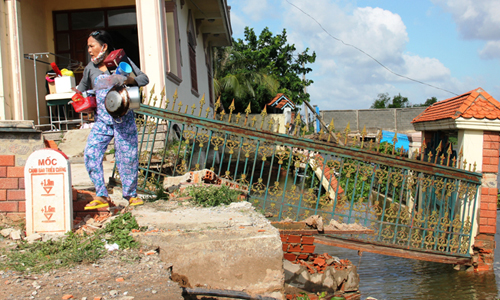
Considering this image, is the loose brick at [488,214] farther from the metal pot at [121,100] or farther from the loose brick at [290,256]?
the metal pot at [121,100]

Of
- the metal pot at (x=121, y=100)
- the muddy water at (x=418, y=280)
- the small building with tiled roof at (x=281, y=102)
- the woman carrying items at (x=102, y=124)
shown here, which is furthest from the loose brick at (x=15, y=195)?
the small building with tiled roof at (x=281, y=102)

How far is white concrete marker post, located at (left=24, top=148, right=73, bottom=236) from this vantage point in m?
3.03

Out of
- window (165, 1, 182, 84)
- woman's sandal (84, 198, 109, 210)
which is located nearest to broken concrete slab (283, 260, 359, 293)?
woman's sandal (84, 198, 109, 210)

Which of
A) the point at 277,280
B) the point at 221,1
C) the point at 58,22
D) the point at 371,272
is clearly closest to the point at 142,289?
the point at 277,280

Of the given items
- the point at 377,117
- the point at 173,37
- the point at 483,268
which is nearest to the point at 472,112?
the point at 483,268

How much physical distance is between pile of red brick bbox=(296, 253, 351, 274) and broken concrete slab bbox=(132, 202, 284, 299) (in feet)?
4.77

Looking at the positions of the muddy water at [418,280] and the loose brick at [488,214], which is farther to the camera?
the loose brick at [488,214]

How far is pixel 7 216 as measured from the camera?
3.42 metres

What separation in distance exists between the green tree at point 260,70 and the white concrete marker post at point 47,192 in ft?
60.8

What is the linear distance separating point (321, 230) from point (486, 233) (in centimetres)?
279

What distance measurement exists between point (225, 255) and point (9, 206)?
6.80 feet

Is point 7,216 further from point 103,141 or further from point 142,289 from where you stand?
point 142,289

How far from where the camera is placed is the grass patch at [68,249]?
8.49 ft

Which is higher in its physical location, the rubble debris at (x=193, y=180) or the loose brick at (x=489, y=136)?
the loose brick at (x=489, y=136)
